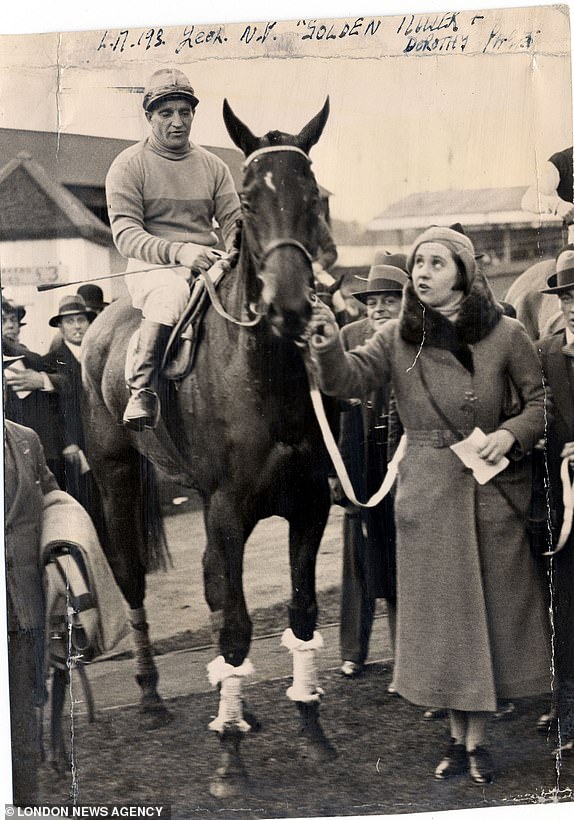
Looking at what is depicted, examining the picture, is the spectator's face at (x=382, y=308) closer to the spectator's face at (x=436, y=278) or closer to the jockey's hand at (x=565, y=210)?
the spectator's face at (x=436, y=278)

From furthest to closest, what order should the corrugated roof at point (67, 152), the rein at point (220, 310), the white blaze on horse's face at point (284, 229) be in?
1. the corrugated roof at point (67, 152)
2. the rein at point (220, 310)
3. the white blaze on horse's face at point (284, 229)

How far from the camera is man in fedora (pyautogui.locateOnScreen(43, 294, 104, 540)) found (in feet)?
10.4

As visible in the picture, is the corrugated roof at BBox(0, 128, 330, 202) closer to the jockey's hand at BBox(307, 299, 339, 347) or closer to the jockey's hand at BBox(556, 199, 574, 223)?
the jockey's hand at BBox(307, 299, 339, 347)

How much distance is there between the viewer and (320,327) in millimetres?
3061

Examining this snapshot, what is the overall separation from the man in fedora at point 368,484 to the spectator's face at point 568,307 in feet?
1.88

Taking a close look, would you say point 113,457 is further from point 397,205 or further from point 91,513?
point 397,205

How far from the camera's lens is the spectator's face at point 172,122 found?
3115 mm

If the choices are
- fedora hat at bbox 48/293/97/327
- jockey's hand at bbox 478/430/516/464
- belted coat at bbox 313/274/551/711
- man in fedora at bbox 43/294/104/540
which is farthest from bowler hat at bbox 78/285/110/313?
jockey's hand at bbox 478/430/516/464

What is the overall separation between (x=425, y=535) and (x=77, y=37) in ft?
7.01

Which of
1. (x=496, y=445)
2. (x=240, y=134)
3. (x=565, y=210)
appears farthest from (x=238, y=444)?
(x=565, y=210)

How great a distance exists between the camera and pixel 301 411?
3.08m

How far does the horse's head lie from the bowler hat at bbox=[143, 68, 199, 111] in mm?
201

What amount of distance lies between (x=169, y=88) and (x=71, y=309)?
2.78 feet

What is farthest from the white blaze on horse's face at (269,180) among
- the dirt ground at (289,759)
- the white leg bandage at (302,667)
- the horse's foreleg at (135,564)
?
the dirt ground at (289,759)
